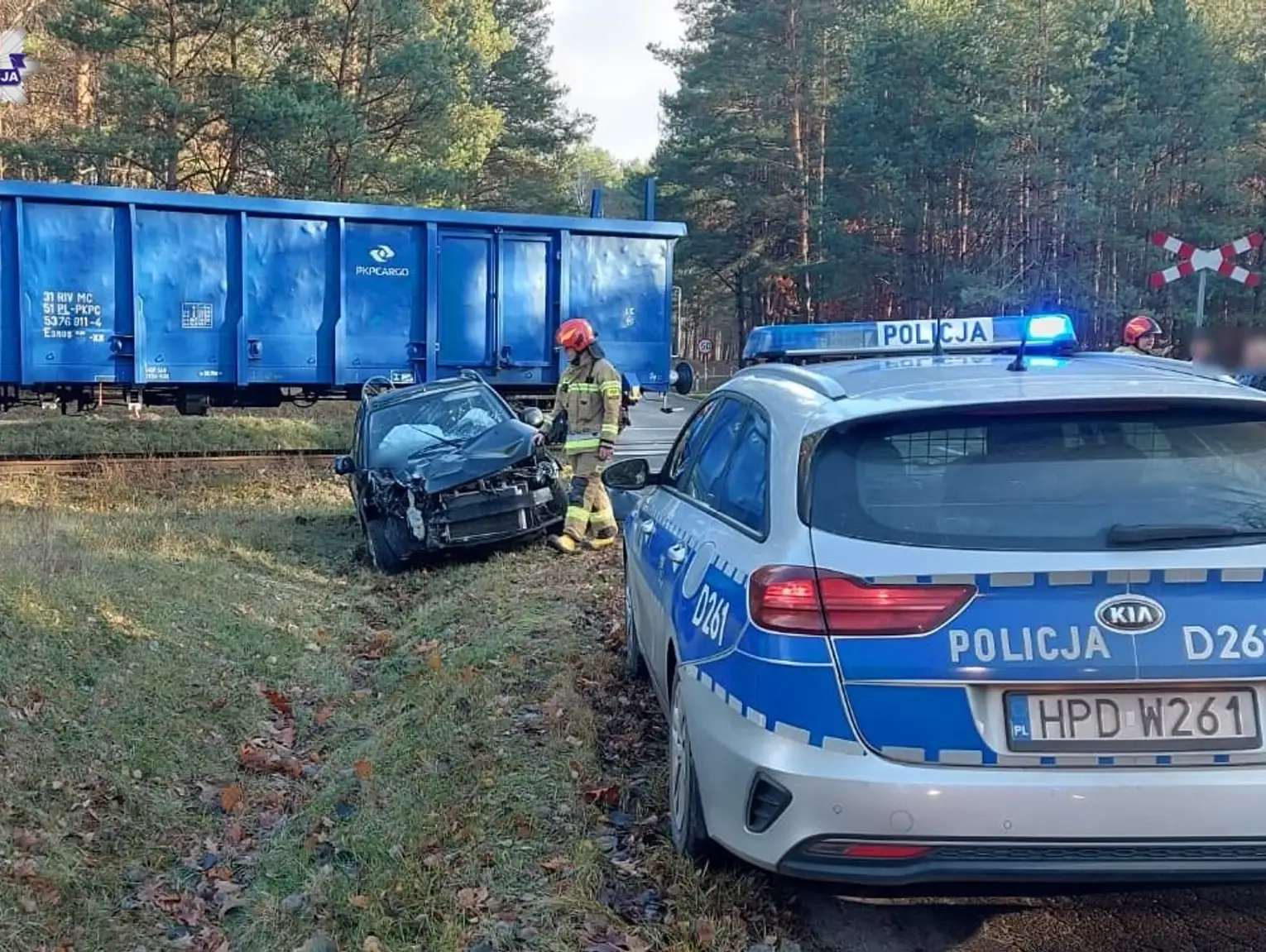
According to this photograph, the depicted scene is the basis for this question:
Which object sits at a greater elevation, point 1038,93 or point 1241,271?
point 1038,93

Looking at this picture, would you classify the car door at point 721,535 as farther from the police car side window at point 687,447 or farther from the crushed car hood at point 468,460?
the crushed car hood at point 468,460

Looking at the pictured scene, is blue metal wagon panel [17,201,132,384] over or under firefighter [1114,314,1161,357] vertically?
over

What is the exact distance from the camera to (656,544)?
4.25 meters

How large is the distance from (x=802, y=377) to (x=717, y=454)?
477 mm

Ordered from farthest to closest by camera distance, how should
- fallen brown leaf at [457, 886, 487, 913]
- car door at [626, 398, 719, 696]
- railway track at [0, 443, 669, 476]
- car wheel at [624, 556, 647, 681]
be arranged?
1. railway track at [0, 443, 669, 476]
2. car wheel at [624, 556, 647, 681]
3. car door at [626, 398, 719, 696]
4. fallen brown leaf at [457, 886, 487, 913]

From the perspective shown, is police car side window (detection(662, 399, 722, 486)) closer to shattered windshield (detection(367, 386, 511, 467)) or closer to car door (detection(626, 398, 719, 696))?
car door (detection(626, 398, 719, 696))

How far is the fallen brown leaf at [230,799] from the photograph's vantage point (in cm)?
468

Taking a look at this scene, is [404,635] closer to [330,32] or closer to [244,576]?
[244,576]

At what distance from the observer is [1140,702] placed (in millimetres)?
2570

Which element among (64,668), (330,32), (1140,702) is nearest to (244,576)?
(64,668)

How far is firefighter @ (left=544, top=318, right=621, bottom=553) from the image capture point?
27.6 ft

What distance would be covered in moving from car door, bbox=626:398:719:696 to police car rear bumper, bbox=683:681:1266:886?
46.2 inches

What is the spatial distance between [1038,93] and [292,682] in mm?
28383

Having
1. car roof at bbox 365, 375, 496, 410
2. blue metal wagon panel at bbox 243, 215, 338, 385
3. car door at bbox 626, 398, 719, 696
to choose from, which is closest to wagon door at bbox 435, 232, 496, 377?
blue metal wagon panel at bbox 243, 215, 338, 385
